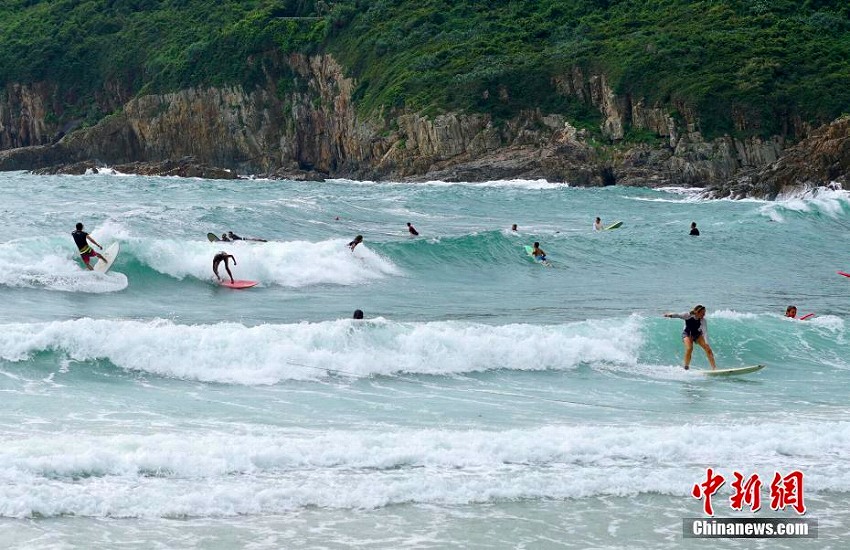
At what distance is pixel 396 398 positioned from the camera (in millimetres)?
13828

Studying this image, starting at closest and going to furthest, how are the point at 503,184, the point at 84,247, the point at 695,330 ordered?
the point at 695,330 < the point at 84,247 < the point at 503,184

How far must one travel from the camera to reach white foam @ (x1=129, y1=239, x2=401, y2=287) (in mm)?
25500

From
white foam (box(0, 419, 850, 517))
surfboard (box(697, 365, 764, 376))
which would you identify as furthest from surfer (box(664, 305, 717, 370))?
white foam (box(0, 419, 850, 517))

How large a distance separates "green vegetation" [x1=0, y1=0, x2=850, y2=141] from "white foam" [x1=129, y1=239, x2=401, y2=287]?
131 feet

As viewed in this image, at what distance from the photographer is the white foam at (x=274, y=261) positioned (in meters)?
25.5

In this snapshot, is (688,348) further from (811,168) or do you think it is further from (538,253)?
(811,168)

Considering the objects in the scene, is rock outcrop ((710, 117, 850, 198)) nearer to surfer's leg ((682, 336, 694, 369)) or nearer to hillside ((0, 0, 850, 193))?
hillside ((0, 0, 850, 193))

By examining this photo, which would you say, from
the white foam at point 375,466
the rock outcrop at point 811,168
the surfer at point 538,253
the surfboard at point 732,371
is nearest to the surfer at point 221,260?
the surfer at point 538,253

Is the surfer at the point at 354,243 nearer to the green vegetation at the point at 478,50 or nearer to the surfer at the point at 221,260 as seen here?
the surfer at the point at 221,260

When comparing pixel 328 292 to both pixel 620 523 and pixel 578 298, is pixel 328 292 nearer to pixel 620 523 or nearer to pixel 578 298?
pixel 578 298

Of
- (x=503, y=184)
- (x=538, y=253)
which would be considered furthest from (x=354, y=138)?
(x=538, y=253)

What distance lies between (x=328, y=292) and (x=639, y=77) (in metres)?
45.9

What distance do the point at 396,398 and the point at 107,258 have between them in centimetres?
1252

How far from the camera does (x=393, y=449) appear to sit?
1073 cm
